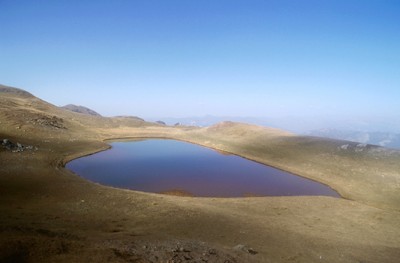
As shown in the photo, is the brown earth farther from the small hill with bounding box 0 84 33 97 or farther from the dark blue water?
the small hill with bounding box 0 84 33 97

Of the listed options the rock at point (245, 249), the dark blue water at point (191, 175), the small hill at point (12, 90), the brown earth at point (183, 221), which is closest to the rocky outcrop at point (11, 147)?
the brown earth at point (183, 221)

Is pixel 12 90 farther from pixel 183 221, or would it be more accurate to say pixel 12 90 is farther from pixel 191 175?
pixel 183 221

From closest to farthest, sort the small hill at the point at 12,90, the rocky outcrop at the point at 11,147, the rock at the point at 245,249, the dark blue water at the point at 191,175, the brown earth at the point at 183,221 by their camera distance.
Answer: the brown earth at the point at 183,221, the rock at the point at 245,249, the dark blue water at the point at 191,175, the rocky outcrop at the point at 11,147, the small hill at the point at 12,90

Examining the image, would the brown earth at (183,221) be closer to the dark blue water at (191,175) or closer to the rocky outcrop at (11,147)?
the rocky outcrop at (11,147)

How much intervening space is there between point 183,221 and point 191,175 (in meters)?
17.5

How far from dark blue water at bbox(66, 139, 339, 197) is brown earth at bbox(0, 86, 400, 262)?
2.99m

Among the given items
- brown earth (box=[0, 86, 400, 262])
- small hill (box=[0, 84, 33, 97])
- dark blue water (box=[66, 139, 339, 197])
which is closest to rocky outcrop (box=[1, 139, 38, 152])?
brown earth (box=[0, 86, 400, 262])

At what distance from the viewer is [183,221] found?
1716 cm

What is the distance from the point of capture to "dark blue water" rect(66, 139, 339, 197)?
2858 cm

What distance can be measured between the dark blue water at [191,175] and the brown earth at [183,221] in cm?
299

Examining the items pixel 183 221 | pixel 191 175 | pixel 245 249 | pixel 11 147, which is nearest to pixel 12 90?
pixel 11 147

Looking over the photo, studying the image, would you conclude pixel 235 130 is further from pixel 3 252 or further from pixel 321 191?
pixel 3 252

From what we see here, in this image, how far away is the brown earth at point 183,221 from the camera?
10291mm

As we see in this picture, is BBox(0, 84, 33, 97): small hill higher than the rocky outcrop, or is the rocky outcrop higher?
BBox(0, 84, 33, 97): small hill
